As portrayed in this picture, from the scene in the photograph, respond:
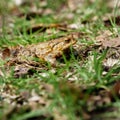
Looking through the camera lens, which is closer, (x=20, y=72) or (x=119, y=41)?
(x=20, y=72)

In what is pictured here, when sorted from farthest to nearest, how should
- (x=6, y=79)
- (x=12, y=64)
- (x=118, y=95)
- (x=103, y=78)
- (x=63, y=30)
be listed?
(x=63, y=30), (x=12, y=64), (x=6, y=79), (x=103, y=78), (x=118, y=95)

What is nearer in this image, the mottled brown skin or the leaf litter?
the leaf litter

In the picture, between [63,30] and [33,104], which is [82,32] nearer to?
[63,30]

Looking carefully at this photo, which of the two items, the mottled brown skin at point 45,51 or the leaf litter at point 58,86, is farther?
the mottled brown skin at point 45,51

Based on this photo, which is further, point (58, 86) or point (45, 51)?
point (45, 51)

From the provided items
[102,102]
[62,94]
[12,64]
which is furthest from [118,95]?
[12,64]
